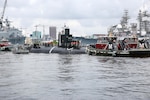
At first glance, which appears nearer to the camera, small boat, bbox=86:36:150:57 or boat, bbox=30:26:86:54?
small boat, bbox=86:36:150:57

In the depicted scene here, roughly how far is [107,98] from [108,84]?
24.7 feet

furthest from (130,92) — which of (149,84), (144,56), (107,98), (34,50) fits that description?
(34,50)

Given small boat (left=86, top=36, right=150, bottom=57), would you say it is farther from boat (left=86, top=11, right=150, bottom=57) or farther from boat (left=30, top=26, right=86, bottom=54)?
boat (left=30, top=26, right=86, bottom=54)

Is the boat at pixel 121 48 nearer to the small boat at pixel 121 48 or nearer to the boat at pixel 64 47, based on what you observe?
the small boat at pixel 121 48

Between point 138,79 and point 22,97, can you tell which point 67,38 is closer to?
point 138,79

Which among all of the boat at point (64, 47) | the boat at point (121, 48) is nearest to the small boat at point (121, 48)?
the boat at point (121, 48)

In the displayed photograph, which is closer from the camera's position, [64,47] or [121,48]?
[121,48]

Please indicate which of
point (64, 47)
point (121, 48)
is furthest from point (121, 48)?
point (64, 47)

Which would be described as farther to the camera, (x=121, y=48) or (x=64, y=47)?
(x=64, y=47)

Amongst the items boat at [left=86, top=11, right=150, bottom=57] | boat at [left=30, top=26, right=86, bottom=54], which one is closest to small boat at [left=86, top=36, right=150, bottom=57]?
boat at [left=86, top=11, right=150, bottom=57]

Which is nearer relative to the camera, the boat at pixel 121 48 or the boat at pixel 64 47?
the boat at pixel 121 48

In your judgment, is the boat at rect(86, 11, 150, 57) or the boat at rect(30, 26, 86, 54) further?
the boat at rect(30, 26, 86, 54)

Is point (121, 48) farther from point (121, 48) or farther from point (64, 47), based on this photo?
point (64, 47)

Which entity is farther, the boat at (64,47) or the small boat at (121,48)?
the boat at (64,47)
